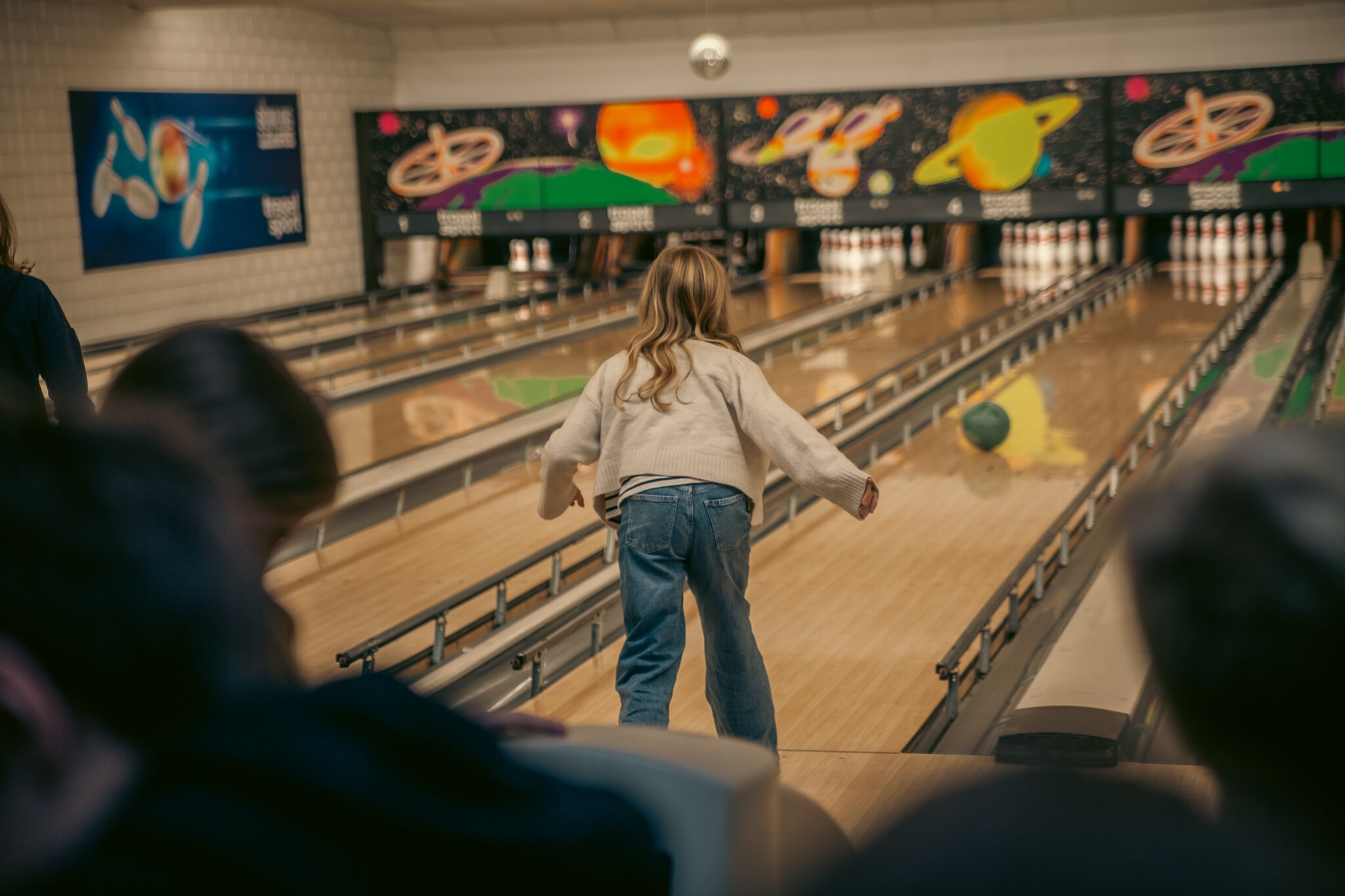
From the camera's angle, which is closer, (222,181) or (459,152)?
(222,181)

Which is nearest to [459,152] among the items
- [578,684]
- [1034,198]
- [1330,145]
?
[1034,198]

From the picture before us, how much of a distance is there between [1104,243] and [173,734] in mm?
11024

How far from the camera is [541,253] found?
11.6 m

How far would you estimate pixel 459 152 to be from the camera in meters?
10.5

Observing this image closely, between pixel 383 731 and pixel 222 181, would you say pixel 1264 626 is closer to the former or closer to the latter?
→ pixel 383 731

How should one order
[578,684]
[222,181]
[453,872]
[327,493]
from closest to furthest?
[453,872]
[327,493]
[578,684]
[222,181]

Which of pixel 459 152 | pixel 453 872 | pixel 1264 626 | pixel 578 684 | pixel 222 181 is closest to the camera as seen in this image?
pixel 1264 626

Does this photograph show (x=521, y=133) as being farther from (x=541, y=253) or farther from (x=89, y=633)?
(x=89, y=633)

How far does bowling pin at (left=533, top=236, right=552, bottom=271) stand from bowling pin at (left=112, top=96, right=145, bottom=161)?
344 cm

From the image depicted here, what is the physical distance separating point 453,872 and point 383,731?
6cm

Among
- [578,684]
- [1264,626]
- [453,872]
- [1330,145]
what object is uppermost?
[1330,145]

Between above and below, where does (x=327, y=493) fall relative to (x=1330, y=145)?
below

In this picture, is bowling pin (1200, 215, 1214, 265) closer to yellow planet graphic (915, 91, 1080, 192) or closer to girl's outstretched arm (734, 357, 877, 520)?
yellow planet graphic (915, 91, 1080, 192)

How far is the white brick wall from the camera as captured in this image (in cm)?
800
